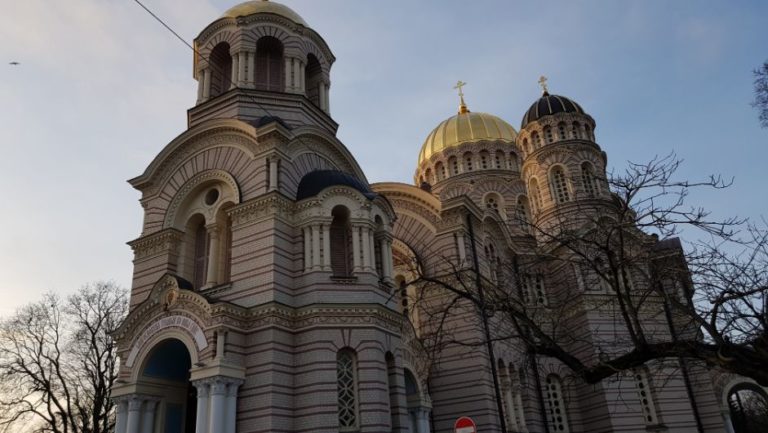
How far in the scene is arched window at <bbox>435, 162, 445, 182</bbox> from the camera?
37.4 metres

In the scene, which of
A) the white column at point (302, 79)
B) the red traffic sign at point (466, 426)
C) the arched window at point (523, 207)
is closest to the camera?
the red traffic sign at point (466, 426)

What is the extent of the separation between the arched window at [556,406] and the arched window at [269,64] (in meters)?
16.1

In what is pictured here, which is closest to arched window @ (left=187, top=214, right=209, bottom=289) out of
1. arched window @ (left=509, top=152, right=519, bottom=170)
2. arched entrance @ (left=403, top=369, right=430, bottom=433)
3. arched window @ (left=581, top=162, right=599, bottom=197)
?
arched entrance @ (left=403, top=369, right=430, bottom=433)

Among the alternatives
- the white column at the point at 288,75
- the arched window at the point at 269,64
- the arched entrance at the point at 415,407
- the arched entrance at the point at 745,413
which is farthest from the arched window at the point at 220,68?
the arched entrance at the point at 745,413

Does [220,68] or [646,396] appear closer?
[220,68]

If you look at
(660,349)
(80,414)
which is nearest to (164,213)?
(80,414)

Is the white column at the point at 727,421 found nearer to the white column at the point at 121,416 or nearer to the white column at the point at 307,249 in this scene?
the white column at the point at 307,249

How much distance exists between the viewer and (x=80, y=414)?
1038 inches

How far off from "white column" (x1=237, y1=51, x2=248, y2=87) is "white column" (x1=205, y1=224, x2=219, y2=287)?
221 inches

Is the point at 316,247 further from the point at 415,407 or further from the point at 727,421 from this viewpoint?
the point at 727,421

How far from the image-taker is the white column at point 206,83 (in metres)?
21.3

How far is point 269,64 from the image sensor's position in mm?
21688

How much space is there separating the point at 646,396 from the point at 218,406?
715 inches

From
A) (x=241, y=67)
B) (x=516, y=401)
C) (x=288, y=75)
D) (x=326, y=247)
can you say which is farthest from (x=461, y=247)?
(x=241, y=67)
